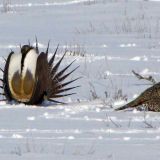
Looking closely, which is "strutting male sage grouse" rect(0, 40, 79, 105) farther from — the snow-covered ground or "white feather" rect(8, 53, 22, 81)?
the snow-covered ground

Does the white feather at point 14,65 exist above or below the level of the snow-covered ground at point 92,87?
above

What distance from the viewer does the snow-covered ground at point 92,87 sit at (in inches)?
163

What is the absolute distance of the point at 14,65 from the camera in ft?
20.1

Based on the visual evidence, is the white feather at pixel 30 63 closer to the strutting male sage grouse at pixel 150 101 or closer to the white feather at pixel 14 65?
the white feather at pixel 14 65

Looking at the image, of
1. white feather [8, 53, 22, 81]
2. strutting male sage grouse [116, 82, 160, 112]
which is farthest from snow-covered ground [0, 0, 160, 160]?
white feather [8, 53, 22, 81]

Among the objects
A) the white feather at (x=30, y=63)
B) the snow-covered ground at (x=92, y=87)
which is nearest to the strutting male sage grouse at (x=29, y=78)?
the white feather at (x=30, y=63)

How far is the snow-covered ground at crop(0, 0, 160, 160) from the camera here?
4152mm

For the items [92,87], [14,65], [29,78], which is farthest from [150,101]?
[92,87]

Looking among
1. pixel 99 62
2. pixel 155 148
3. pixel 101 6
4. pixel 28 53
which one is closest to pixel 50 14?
pixel 101 6

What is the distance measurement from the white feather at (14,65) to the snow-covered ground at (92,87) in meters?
0.25

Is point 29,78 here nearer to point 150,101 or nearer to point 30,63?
point 30,63

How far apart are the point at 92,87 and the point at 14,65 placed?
1333 mm

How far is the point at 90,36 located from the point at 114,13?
3.80m

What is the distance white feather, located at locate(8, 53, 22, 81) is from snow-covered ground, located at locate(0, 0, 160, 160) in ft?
0.83
